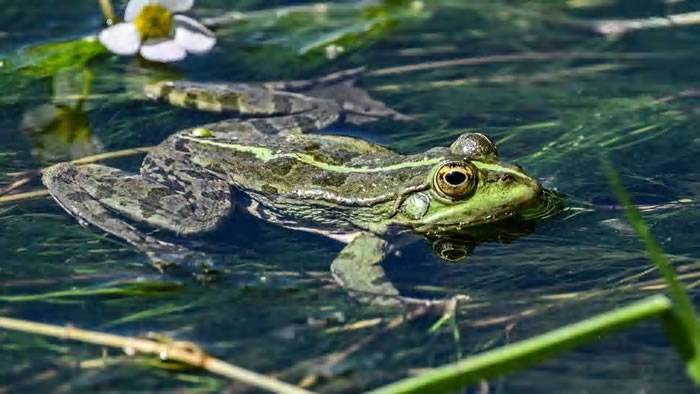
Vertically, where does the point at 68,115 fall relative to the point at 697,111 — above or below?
below

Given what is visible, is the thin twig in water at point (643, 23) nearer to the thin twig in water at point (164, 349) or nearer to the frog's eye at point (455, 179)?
the frog's eye at point (455, 179)

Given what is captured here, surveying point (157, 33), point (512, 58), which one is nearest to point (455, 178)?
point (512, 58)

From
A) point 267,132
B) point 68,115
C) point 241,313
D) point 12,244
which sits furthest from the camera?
A: point 68,115

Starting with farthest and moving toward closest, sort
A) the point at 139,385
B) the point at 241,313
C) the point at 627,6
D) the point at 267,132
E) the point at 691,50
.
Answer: the point at 627,6
the point at 691,50
the point at 267,132
the point at 241,313
the point at 139,385

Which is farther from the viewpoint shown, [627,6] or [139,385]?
[627,6]

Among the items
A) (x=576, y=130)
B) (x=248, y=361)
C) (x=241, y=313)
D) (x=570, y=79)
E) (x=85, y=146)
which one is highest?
(x=570, y=79)

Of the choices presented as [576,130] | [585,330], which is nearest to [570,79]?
[576,130]

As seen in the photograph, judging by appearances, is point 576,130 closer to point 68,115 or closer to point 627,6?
point 627,6

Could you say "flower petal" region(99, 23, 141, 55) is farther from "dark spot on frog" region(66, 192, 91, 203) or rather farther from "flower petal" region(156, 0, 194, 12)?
"dark spot on frog" region(66, 192, 91, 203)
